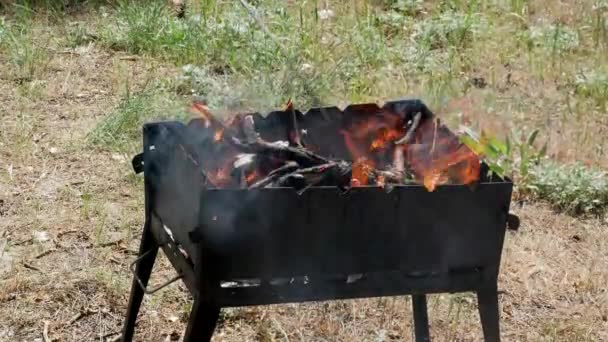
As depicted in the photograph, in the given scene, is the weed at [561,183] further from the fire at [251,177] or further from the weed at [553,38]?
the fire at [251,177]

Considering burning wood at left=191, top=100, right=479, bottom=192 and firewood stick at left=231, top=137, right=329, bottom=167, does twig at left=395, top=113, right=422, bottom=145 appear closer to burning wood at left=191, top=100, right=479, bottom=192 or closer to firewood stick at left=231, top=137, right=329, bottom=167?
burning wood at left=191, top=100, right=479, bottom=192

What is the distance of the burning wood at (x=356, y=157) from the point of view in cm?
274

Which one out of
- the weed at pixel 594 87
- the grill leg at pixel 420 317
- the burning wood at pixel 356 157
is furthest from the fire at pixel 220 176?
the weed at pixel 594 87

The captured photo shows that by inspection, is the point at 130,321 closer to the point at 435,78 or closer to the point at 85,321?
the point at 85,321

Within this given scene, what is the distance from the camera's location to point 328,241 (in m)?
2.67

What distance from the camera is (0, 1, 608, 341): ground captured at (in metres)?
3.80

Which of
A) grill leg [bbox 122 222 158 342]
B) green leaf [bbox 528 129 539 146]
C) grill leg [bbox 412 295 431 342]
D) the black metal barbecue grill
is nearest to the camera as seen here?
the black metal barbecue grill

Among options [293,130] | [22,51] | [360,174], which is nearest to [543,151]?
[293,130]

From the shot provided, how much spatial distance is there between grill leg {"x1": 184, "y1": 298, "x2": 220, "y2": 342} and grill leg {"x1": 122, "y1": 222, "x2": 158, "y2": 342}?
0.61 meters

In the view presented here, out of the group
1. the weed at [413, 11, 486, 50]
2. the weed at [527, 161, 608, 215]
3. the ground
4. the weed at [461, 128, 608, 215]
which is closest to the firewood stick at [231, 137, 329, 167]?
the ground

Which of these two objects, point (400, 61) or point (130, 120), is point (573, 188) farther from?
point (130, 120)

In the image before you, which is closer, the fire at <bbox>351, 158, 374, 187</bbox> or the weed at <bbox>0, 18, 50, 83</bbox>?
the fire at <bbox>351, 158, 374, 187</bbox>

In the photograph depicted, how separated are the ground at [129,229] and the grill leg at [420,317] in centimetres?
29

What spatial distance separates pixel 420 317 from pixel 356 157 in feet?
2.42
